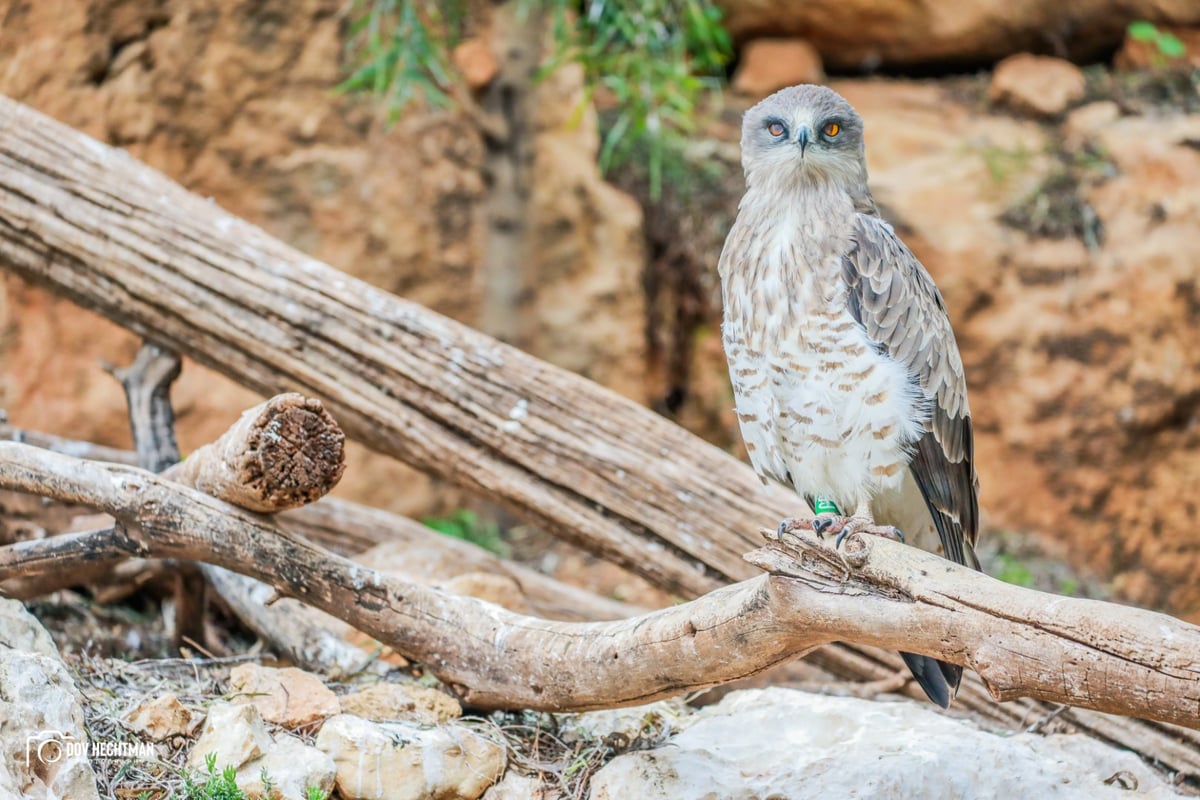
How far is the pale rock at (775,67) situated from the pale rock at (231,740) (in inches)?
219

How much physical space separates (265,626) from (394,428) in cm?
84

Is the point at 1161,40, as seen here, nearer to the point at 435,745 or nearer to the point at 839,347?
the point at 839,347

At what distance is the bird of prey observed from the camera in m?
3.21

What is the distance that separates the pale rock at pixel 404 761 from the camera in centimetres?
296

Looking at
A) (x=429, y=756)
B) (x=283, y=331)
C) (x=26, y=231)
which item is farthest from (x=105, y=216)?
(x=429, y=756)

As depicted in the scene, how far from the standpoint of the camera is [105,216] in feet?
14.0

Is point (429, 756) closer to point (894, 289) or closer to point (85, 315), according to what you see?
point (894, 289)

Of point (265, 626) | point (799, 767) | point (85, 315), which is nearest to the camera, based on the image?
point (799, 767)

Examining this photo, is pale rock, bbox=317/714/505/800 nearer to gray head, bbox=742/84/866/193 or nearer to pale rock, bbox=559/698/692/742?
pale rock, bbox=559/698/692/742

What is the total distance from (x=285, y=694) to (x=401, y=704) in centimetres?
35

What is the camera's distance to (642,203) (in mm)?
6848

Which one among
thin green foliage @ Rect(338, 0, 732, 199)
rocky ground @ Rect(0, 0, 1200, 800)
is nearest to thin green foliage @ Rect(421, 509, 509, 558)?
rocky ground @ Rect(0, 0, 1200, 800)

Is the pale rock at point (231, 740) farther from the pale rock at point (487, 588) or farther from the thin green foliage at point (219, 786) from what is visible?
the pale rock at point (487, 588)

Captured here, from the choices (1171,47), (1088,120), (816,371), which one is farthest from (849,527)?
(1171,47)
